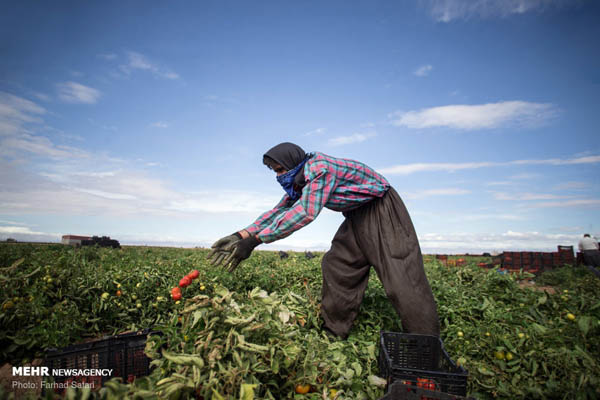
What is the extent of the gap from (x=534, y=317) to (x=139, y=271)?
178 inches

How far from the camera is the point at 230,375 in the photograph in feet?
5.73

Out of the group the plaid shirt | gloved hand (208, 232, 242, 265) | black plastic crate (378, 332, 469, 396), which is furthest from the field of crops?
the plaid shirt

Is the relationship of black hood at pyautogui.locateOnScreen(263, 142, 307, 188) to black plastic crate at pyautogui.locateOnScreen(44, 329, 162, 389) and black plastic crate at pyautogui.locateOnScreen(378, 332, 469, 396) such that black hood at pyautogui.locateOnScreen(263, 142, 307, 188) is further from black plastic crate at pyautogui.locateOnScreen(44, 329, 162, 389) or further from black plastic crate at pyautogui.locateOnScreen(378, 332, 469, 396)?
black plastic crate at pyautogui.locateOnScreen(44, 329, 162, 389)

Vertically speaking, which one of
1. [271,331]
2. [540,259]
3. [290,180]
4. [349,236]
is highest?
[290,180]

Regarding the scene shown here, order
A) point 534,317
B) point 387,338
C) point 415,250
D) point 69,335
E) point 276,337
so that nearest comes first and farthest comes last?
point 276,337, point 387,338, point 415,250, point 69,335, point 534,317

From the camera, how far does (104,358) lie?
2.39 meters

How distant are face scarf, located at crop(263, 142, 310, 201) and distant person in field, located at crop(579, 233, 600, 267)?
1203cm

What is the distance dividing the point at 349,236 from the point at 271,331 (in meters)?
1.52

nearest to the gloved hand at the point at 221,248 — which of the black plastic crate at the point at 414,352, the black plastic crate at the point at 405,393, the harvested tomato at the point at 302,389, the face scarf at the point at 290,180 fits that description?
the face scarf at the point at 290,180

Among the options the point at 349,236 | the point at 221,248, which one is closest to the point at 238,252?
the point at 221,248

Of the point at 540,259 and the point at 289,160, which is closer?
the point at 289,160

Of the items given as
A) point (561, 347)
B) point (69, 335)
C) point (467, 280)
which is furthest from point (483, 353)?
point (69, 335)

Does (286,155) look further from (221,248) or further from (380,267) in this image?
(380,267)

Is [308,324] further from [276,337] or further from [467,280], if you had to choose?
[467,280]
